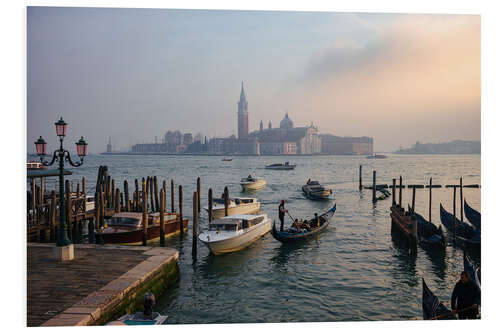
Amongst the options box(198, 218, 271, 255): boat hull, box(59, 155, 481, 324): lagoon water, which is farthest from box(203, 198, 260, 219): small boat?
box(198, 218, 271, 255): boat hull

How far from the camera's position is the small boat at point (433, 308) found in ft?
18.5

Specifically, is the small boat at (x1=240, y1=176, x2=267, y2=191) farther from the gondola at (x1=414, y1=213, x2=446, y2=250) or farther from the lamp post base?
the lamp post base

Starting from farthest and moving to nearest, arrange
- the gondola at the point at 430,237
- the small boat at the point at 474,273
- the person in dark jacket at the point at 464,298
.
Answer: the gondola at the point at 430,237
the small boat at the point at 474,273
the person in dark jacket at the point at 464,298

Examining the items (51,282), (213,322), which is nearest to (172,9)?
(51,282)

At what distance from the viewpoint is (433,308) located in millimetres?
5832

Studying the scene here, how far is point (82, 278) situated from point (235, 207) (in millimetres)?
11091

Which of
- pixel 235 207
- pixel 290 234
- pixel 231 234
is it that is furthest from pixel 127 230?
pixel 235 207

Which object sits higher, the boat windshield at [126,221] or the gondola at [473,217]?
the boat windshield at [126,221]

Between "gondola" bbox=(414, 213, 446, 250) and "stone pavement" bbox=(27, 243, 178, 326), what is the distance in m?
7.00

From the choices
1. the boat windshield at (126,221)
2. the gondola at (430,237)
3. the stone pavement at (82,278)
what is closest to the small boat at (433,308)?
the stone pavement at (82,278)

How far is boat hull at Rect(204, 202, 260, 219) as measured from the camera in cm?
1622

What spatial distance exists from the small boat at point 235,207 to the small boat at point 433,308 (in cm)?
1087

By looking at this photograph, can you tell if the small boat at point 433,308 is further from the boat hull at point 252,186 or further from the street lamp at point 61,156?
the boat hull at point 252,186

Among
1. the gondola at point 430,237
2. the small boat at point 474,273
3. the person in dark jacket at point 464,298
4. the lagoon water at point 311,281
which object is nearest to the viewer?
the person in dark jacket at point 464,298
